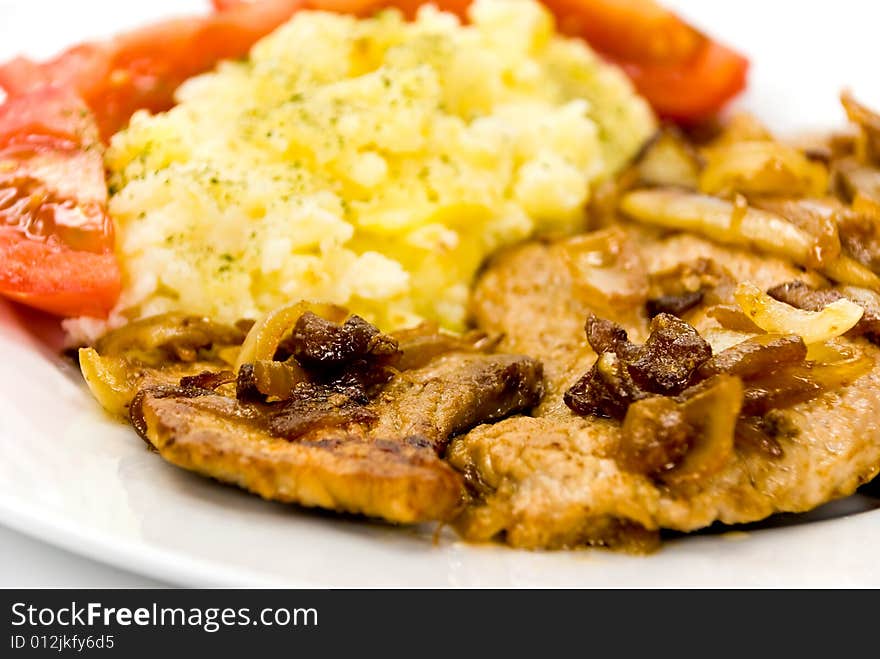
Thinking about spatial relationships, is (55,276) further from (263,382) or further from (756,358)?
(756,358)

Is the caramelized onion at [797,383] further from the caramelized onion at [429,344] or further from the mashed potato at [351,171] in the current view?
the mashed potato at [351,171]

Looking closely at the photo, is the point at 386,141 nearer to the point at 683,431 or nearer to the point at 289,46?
the point at 289,46

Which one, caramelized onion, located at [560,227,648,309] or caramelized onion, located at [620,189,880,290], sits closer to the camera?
caramelized onion, located at [620,189,880,290]

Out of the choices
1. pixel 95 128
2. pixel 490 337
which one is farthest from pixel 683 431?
pixel 95 128

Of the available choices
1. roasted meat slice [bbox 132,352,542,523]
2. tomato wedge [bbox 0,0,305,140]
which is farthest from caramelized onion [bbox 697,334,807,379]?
tomato wedge [bbox 0,0,305,140]

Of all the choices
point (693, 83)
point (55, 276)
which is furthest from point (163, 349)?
point (693, 83)

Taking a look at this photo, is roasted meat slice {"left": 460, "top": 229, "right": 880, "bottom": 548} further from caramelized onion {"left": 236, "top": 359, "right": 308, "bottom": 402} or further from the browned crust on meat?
caramelized onion {"left": 236, "top": 359, "right": 308, "bottom": 402}

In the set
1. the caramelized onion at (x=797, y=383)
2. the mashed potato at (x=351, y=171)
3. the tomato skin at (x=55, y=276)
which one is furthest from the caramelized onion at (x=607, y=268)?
the tomato skin at (x=55, y=276)
